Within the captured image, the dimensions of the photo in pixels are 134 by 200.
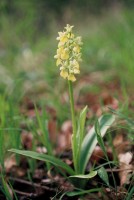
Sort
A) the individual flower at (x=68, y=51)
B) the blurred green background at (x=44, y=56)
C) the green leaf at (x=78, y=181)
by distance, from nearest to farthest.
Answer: the individual flower at (x=68, y=51), the green leaf at (x=78, y=181), the blurred green background at (x=44, y=56)

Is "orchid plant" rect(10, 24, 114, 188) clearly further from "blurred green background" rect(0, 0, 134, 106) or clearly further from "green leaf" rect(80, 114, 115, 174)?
"blurred green background" rect(0, 0, 134, 106)

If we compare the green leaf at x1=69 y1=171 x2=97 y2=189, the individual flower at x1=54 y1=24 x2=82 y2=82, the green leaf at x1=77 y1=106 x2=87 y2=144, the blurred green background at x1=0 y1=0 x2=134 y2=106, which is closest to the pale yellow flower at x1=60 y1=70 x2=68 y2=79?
the individual flower at x1=54 y1=24 x2=82 y2=82

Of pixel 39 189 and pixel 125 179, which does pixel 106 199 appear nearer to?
pixel 125 179

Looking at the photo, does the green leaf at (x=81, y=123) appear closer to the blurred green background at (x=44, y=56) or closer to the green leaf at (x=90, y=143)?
the green leaf at (x=90, y=143)

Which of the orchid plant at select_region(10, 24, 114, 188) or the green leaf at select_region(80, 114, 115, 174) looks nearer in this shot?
the orchid plant at select_region(10, 24, 114, 188)

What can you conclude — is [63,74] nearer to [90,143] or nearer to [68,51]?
[68,51]

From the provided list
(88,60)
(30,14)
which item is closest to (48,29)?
(30,14)

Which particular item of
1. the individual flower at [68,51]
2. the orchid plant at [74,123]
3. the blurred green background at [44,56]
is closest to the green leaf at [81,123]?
the orchid plant at [74,123]

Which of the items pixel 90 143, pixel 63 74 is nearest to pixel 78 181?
pixel 90 143
